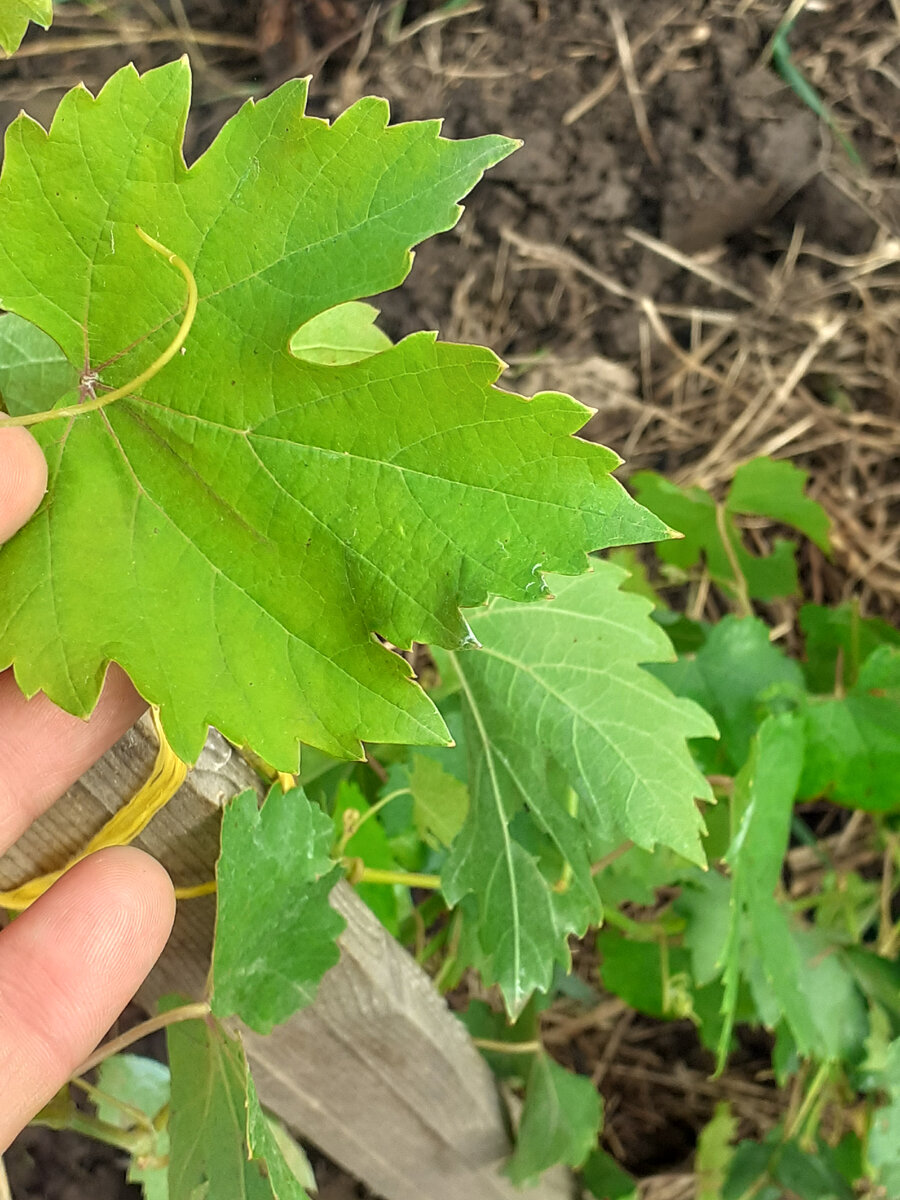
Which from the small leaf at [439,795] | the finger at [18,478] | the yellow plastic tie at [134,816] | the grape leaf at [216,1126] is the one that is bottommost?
the small leaf at [439,795]

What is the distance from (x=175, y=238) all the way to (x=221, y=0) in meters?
2.02

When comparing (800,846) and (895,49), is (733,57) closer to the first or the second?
(895,49)

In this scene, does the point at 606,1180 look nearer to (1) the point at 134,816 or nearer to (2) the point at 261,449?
(1) the point at 134,816

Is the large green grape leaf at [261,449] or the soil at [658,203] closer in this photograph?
the large green grape leaf at [261,449]

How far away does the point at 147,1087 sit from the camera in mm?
1100

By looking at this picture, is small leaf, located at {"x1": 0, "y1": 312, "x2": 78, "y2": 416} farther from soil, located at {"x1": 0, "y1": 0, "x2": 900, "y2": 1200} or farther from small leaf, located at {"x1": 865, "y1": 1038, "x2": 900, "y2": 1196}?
soil, located at {"x1": 0, "y1": 0, "x2": 900, "y2": 1200}

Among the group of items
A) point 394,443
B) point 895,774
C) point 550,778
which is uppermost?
point 394,443

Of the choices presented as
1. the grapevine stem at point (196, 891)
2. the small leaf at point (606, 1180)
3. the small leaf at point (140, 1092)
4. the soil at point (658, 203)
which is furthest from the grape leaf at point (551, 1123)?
the soil at point (658, 203)

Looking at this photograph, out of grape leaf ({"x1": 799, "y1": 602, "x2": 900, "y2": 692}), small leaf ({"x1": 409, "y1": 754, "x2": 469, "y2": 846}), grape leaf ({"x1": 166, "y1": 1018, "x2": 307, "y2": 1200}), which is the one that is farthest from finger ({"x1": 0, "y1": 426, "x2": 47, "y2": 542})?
grape leaf ({"x1": 799, "y1": 602, "x2": 900, "y2": 692})

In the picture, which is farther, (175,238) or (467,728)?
(467,728)

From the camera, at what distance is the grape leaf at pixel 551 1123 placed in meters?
1.33

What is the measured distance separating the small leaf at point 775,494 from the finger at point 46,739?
1.01 m

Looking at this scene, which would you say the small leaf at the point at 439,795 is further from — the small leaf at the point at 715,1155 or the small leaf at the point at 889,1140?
the small leaf at the point at 715,1155

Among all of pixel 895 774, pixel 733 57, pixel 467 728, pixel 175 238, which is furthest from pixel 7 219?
pixel 733 57
